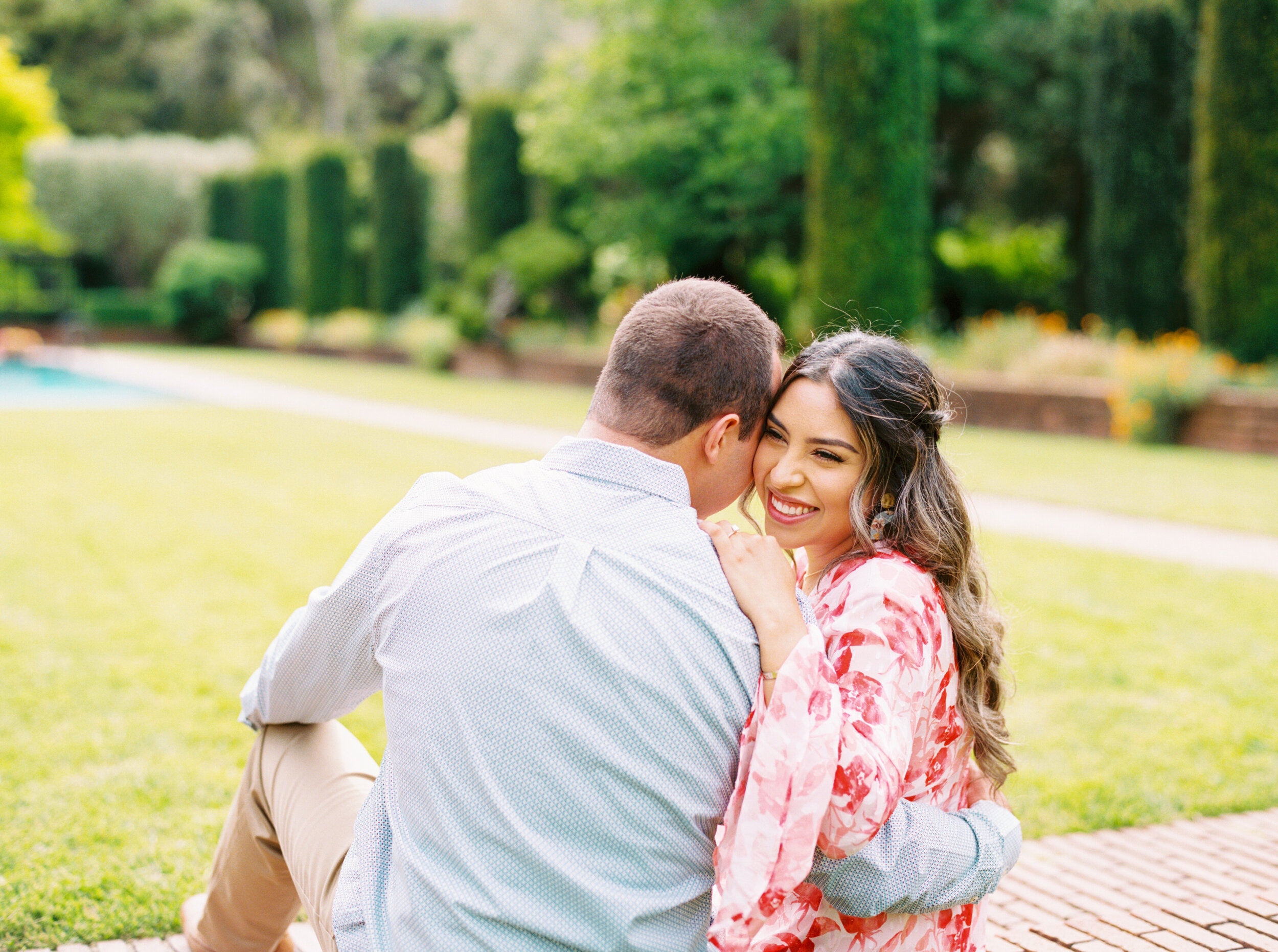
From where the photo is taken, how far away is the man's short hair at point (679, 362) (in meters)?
1.64

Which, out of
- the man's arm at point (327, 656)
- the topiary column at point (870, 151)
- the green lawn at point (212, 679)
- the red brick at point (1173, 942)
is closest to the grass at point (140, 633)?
the green lawn at point (212, 679)

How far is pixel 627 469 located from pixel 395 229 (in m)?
27.0

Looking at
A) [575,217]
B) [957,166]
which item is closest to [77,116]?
[575,217]

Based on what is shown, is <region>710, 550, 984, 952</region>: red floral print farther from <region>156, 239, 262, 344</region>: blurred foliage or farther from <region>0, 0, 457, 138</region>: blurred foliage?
<region>0, 0, 457, 138</region>: blurred foliage

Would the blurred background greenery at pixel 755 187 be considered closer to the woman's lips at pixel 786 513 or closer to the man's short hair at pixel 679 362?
the woman's lips at pixel 786 513

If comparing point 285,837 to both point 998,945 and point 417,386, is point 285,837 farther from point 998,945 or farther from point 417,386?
point 417,386

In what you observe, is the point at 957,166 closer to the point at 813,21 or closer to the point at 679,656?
the point at 813,21

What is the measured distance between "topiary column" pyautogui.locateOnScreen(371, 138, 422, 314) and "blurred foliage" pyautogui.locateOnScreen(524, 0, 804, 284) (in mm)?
7345

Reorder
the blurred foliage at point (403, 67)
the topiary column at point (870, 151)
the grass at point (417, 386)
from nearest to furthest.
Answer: the topiary column at point (870, 151)
the grass at point (417, 386)
the blurred foliage at point (403, 67)

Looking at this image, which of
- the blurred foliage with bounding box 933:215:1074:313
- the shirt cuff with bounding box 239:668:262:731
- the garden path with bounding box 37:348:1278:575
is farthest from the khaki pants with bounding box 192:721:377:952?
the blurred foliage with bounding box 933:215:1074:313

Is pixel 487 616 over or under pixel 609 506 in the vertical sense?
under

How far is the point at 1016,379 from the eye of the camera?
526 inches

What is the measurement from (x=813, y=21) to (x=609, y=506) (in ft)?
49.5

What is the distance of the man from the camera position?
1482 millimetres
